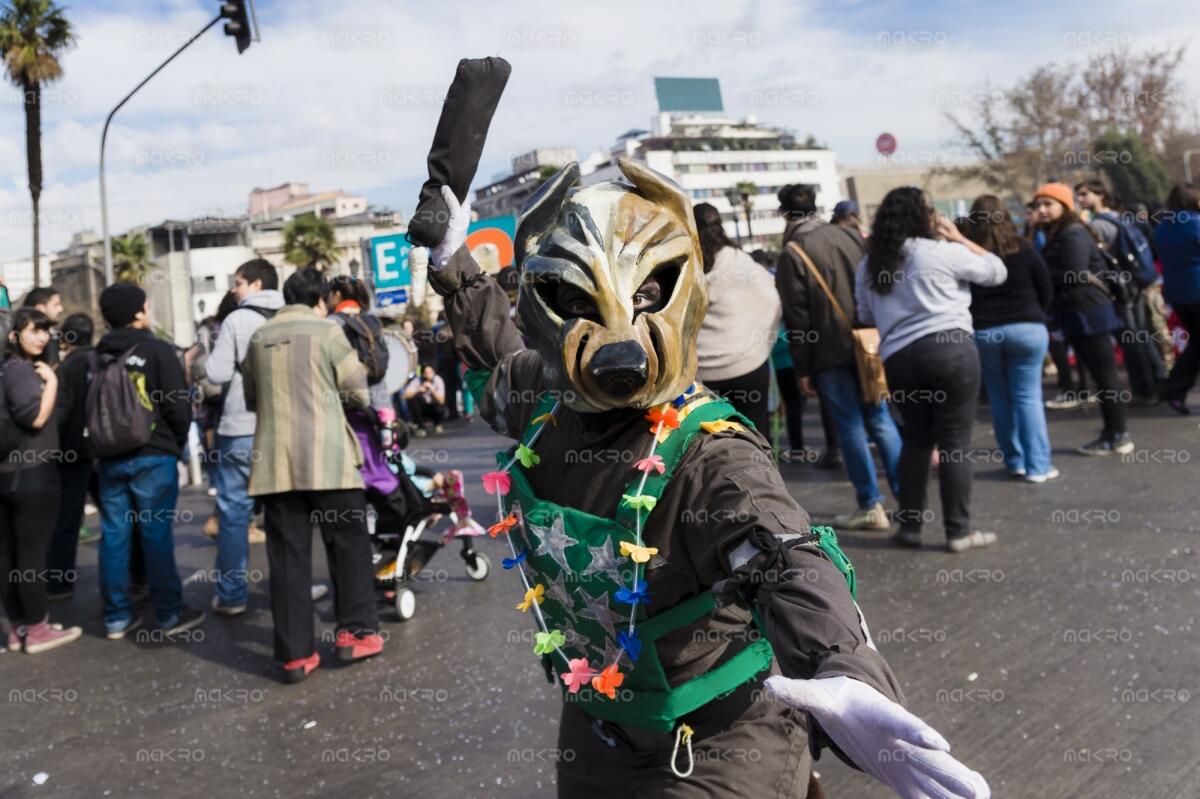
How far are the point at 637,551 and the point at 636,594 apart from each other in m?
0.09

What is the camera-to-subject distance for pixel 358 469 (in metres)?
5.42

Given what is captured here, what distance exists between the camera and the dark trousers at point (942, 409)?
5703 millimetres

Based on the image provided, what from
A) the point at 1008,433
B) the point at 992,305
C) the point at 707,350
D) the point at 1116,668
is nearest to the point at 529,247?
the point at 1116,668

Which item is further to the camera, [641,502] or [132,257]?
[132,257]

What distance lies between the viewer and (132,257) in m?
46.9

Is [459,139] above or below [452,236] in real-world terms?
above

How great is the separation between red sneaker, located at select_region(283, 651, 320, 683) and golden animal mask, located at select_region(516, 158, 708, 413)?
3.62 metres

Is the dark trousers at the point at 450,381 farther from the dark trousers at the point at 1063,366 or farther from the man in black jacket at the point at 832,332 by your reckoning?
the man in black jacket at the point at 832,332

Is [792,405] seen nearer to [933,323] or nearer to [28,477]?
[933,323]

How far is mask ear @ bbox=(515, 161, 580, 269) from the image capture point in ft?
7.04

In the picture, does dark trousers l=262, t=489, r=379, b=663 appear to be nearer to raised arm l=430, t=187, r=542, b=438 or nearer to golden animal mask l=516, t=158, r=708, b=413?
raised arm l=430, t=187, r=542, b=438

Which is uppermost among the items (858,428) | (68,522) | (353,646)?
(858,428)

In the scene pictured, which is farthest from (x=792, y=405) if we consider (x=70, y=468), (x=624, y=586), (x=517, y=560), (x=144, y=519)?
(x=624, y=586)

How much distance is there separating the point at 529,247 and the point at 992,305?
5.86m
